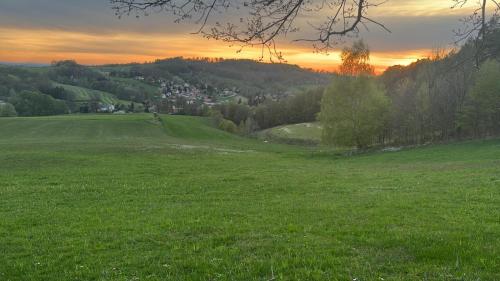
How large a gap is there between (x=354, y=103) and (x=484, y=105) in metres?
17.8

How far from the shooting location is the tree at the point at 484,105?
57.2 m

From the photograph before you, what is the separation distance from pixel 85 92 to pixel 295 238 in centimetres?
18661

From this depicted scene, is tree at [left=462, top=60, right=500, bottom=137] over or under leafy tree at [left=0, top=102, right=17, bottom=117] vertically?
over

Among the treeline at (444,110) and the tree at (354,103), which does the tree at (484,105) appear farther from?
the tree at (354,103)

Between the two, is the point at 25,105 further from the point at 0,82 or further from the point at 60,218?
the point at 60,218

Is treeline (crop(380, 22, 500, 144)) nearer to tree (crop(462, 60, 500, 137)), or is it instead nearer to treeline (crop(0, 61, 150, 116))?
tree (crop(462, 60, 500, 137))

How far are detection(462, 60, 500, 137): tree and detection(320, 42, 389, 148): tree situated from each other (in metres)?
12.5

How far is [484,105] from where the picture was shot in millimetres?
60406

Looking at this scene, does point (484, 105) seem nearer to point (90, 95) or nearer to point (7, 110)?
point (7, 110)

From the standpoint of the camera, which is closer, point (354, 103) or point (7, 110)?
point (354, 103)

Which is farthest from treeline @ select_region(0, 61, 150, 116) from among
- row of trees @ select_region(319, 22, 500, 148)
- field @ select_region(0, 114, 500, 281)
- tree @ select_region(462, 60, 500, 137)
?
field @ select_region(0, 114, 500, 281)

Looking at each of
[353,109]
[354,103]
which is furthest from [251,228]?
[354,103]

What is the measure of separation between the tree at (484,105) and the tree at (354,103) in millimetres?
12518

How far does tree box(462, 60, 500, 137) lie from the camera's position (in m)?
57.2
